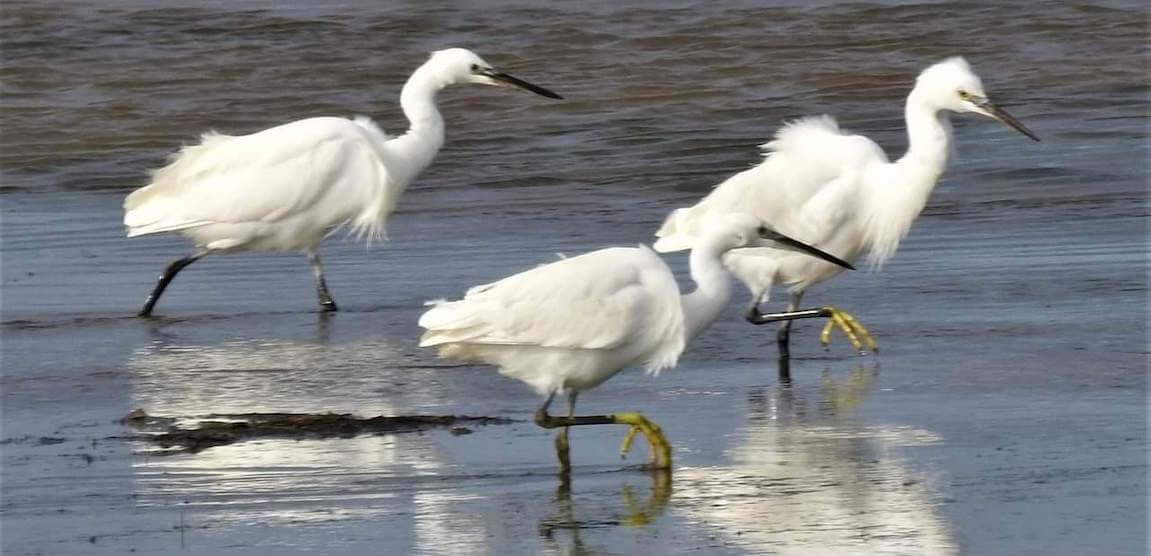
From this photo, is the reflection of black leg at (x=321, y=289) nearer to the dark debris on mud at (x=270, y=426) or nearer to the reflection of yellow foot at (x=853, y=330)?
the reflection of yellow foot at (x=853, y=330)

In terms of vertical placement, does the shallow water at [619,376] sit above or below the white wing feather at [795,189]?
below

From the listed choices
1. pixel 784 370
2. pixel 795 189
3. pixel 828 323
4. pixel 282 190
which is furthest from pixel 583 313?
pixel 282 190

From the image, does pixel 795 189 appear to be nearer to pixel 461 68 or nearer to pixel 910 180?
pixel 910 180

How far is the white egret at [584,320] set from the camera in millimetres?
6727

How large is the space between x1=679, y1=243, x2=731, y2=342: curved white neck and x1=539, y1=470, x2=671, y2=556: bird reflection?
0.65 metres

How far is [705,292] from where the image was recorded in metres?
6.88

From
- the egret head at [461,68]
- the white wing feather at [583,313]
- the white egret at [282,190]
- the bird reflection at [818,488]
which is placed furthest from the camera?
the egret head at [461,68]

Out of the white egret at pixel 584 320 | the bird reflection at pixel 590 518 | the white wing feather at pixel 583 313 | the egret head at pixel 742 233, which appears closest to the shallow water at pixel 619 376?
the bird reflection at pixel 590 518

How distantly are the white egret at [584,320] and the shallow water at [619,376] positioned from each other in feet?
0.84

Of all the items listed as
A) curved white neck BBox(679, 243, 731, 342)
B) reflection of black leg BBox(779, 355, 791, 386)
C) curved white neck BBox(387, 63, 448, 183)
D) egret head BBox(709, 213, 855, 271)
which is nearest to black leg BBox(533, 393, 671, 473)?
curved white neck BBox(679, 243, 731, 342)

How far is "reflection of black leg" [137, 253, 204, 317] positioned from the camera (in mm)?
10117

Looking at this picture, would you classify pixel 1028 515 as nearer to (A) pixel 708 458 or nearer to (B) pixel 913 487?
(B) pixel 913 487

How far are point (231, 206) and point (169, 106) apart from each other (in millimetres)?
7666

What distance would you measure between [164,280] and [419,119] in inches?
67.8
